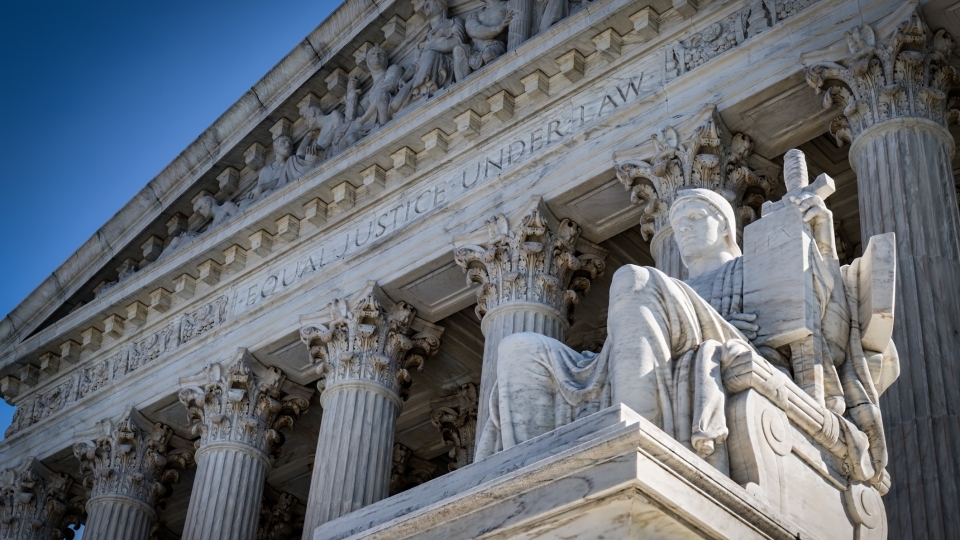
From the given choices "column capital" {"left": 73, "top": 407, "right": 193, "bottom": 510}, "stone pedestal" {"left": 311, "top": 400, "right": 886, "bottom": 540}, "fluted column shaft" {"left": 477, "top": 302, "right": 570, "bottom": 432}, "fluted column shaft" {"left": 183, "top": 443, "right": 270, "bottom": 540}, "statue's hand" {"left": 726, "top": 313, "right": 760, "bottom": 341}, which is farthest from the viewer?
"column capital" {"left": 73, "top": 407, "right": 193, "bottom": 510}

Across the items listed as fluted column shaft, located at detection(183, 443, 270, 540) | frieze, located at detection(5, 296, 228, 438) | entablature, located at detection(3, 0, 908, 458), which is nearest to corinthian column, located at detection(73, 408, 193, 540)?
frieze, located at detection(5, 296, 228, 438)

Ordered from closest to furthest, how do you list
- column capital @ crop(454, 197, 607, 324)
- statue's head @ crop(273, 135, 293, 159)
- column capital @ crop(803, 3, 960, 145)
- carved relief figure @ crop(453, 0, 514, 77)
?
column capital @ crop(803, 3, 960, 145) → column capital @ crop(454, 197, 607, 324) → carved relief figure @ crop(453, 0, 514, 77) → statue's head @ crop(273, 135, 293, 159)

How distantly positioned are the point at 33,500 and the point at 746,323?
18.7 meters

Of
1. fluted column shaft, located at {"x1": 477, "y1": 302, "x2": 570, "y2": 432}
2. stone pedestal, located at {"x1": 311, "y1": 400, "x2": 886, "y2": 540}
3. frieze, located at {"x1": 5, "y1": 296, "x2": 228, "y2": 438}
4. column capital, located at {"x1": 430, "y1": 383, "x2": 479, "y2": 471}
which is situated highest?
frieze, located at {"x1": 5, "y1": 296, "x2": 228, "y2": 438}

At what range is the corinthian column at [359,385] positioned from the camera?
17906mm

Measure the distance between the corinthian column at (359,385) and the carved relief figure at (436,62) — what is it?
3.18m

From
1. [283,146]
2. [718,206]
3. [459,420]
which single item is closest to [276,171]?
[283,146]

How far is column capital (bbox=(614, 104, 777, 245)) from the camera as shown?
15.9m

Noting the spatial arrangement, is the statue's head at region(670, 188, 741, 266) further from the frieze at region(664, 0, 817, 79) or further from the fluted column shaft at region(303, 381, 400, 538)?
the fluted column shaft at region(303, 381, 400, 538)

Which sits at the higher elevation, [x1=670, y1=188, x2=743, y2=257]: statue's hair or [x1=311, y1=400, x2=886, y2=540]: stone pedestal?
[x1=670, y1=188, x2=743, y2=257]: statue's hair

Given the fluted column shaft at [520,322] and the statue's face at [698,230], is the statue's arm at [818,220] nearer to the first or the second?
the statue's face at [698,230]

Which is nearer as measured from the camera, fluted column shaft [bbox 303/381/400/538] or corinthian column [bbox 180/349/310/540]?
fluted column shaft [bbox 303/381/400/538]

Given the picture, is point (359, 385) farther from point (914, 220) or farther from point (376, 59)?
point (914, 220)

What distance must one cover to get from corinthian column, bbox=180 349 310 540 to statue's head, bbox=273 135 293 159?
3661 mm
